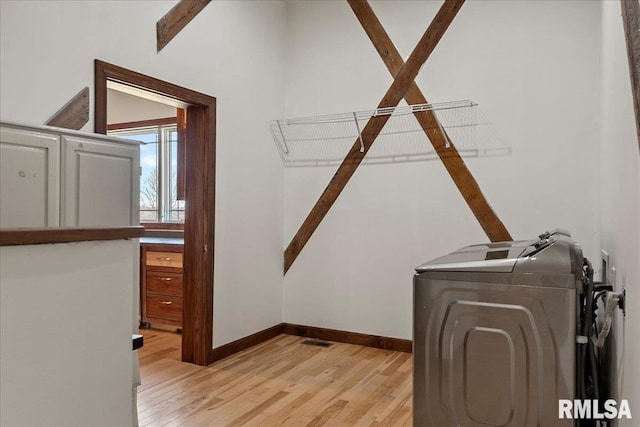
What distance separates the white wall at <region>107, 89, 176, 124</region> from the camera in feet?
17.4

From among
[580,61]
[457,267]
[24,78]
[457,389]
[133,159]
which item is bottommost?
[457,389]

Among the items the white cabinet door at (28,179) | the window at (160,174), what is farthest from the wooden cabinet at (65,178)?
the window at (160,174)

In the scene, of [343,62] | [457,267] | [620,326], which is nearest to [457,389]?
[457,267]

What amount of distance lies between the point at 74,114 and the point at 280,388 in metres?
Result: 2.08

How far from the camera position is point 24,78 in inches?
87.8

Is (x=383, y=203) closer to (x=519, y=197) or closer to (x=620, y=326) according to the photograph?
(x=519, y=197)

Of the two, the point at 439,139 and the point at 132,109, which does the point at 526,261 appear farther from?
the point at 132,109

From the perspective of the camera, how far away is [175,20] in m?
3.12

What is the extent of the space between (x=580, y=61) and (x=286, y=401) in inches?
122

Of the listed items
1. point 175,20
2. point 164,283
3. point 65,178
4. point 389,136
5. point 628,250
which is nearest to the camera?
point 628,250

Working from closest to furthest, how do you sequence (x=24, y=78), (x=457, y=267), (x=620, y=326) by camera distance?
(x=620, y=326)
(x=457, y=267)
(x=24, y=78)

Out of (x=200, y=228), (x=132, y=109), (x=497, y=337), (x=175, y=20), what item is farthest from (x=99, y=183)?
(x=132, y=109)

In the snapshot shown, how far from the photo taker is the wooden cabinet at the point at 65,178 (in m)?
1.89
